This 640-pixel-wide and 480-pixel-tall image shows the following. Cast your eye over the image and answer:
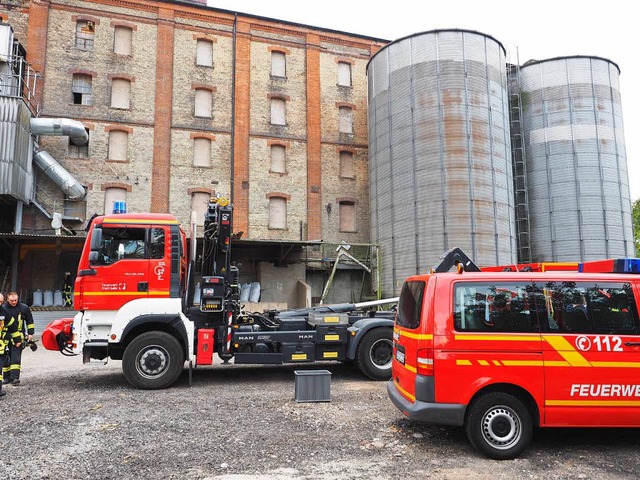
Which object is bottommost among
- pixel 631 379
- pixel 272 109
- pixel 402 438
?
pixel 402 438

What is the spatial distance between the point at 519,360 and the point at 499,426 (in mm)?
740

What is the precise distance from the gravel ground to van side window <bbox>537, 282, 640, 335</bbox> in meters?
1.39

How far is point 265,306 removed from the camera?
67.4 feet

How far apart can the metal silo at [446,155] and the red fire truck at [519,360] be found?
47.6ft

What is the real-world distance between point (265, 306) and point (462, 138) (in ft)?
36.8

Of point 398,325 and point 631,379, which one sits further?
point 398,325

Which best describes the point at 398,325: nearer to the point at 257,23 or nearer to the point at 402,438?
the point at 402,438

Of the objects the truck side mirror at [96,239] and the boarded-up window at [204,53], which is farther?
the boarded-up window at [204,53]

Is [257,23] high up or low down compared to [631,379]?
up

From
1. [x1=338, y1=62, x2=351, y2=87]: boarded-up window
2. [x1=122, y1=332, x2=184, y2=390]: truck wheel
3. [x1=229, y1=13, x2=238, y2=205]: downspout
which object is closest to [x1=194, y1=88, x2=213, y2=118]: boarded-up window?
[x1=229, y1=13, x2=238, y2=205]: downspout

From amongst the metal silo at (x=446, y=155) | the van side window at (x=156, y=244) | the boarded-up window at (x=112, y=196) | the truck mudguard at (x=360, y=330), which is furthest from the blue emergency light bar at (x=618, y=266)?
the boarded-up window at (x=112, y=196)

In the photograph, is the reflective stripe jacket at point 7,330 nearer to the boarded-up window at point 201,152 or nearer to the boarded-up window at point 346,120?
the boarded-up window at point 201,152

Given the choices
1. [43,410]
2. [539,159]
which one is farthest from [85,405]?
[539,159]

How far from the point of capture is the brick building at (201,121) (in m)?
21.8
